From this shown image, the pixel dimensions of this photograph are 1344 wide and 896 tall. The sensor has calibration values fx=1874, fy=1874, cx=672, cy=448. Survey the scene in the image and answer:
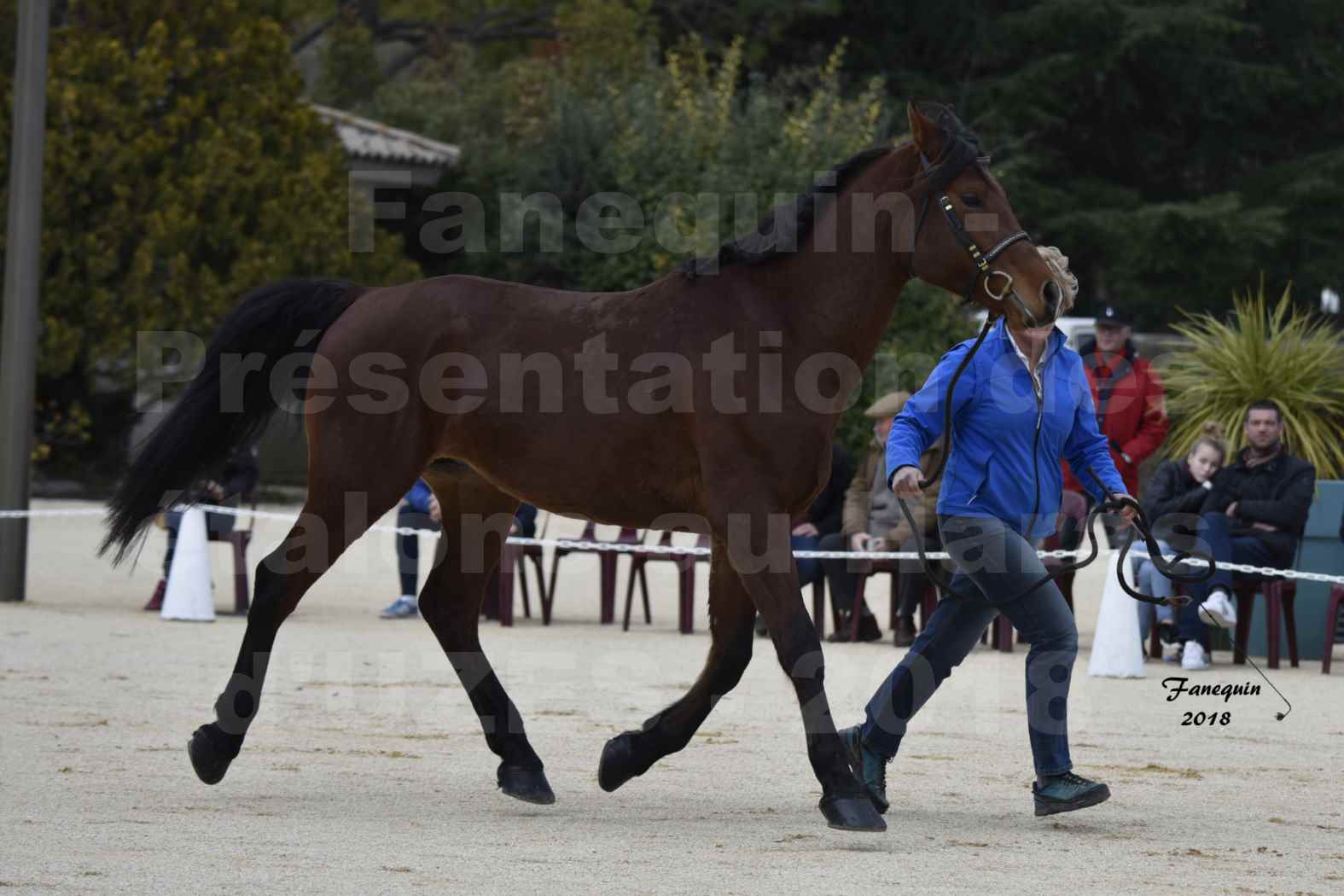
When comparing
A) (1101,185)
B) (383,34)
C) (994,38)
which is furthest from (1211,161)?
(383,34)

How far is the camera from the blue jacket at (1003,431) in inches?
236

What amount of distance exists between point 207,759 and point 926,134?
3.04 metres

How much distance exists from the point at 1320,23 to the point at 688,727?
2650 centimetres

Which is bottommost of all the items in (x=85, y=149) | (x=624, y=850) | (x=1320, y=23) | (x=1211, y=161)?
(x=624, y=850)

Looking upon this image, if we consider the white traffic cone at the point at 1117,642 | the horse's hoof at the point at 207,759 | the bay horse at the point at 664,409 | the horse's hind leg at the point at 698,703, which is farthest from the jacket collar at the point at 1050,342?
the white traffic cone at the point at 1117,642

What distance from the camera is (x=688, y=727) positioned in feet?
20.1

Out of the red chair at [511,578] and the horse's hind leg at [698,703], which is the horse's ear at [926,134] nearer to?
the horse's hind leg at [698,703]

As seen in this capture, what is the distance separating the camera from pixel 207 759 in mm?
6070

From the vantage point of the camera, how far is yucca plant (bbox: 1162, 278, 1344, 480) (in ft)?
41.4

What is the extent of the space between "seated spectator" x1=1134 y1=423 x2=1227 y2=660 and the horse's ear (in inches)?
229

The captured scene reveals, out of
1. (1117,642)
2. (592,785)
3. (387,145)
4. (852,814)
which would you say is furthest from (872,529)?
(387,145)

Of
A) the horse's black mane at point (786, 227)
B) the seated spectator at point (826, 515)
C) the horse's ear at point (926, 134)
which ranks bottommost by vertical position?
the seated spectator at point (826, 515)

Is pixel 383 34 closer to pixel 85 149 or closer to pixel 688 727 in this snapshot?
pixel 85 149

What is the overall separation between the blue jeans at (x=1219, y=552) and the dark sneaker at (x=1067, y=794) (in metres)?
5.23
